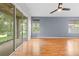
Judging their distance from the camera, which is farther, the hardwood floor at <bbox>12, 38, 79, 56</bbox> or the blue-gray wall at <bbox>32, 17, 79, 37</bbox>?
the blue-gray wall at <bbox>32, 17, 79, 37</bbox>

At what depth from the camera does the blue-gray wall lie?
15.2m

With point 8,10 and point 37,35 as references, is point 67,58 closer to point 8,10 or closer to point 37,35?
point 8,10

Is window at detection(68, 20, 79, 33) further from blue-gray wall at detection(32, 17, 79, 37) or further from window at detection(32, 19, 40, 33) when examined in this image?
window at detection(32, 19, 40, 33)

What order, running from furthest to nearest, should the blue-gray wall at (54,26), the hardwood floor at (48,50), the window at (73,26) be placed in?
the window at (73,26), the blue-gray wall at (54,26), the hardwood floor at (48,50)

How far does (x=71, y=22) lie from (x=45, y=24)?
286cm

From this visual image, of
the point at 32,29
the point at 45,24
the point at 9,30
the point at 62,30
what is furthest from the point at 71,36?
the point at 9,30

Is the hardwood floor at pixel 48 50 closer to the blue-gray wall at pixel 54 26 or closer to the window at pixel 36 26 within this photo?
the window at pixel 36 26

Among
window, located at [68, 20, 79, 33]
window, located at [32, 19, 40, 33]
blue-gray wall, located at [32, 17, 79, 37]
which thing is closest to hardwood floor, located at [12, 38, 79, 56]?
window, located at [32, 19, 40, 33]

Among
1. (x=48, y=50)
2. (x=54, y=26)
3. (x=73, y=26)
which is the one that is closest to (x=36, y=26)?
(x=54, y=26)

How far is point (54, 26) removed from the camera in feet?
50.4

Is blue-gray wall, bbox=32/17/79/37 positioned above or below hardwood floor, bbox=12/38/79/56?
above

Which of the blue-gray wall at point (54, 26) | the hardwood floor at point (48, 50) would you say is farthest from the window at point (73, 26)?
the hardwood floor at point (48, 50)

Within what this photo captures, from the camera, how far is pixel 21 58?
4.98ft

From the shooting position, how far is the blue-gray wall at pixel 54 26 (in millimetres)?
15219
